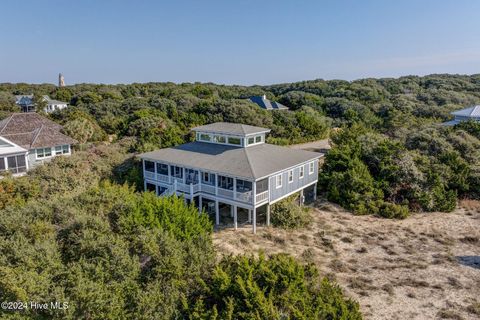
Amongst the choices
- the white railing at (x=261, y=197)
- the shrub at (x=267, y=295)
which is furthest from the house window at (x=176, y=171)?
the shrub at (x=267, y=295)

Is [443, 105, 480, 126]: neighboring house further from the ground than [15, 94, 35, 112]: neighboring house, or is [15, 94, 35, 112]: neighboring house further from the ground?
[15, 94, 35, 112]: neighboring house

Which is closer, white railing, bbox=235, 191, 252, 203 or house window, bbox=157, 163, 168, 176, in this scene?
white railing, bbox=235, 191, 252, 203

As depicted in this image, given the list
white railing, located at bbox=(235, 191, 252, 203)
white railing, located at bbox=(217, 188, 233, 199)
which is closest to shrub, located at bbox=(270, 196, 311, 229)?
white railing, located at bbox=(235, 191, 252, 203)

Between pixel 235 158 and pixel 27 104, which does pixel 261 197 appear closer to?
pixel 235 158

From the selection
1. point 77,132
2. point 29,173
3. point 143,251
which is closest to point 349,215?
point 143,251

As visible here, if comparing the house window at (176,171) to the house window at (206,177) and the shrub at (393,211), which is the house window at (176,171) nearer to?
the house window at (206,177)

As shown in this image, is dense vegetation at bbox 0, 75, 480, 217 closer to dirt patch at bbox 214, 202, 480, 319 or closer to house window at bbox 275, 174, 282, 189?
dirt patch at bbox 214, 202, 480, 319

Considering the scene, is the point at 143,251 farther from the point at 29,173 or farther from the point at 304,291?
the point at 29,173

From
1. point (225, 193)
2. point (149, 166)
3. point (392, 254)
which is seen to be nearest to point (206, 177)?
point (225, 193)
